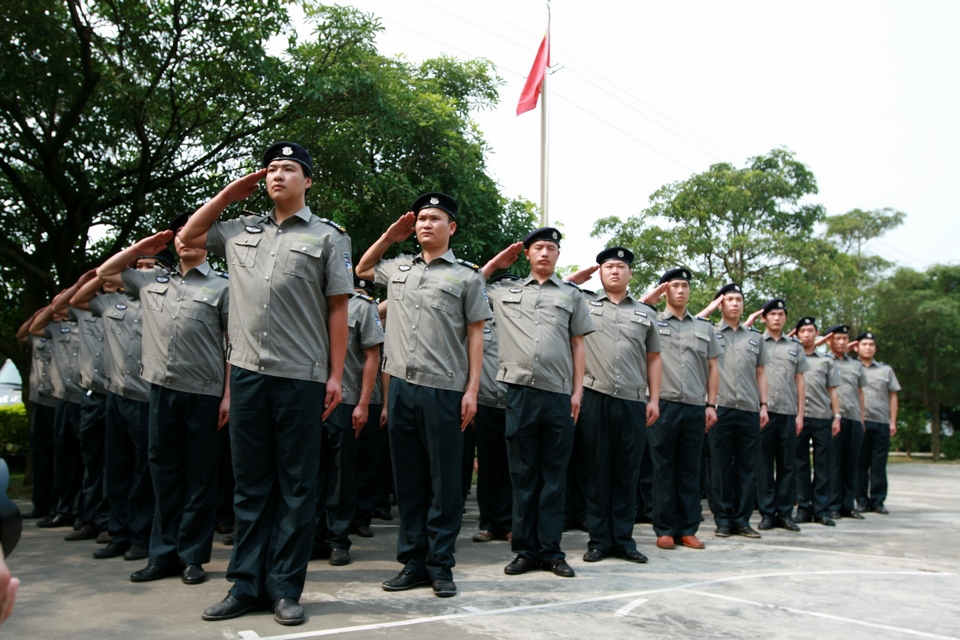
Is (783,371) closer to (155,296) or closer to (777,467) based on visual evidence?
Result: (777,467)

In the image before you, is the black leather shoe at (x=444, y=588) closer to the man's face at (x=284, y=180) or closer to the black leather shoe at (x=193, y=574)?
the black leather shoe at (x=193, y=574)

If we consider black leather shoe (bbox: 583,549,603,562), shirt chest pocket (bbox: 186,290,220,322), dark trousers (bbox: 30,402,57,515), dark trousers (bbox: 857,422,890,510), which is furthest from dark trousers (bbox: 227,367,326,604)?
dark trousers (bbox: 857,422,890,510)

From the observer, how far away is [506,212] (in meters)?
13.0

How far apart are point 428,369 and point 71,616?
2.30m

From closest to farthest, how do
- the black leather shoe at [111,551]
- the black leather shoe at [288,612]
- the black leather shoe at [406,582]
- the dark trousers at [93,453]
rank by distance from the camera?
the black leather shoe at [288,612] → the black leather shoe at [406,582] → the black leather shoe at [111,551] → the dark trousers at [93,453]

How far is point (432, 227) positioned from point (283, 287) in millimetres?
1226

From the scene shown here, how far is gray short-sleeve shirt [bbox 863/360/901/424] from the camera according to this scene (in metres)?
11.8

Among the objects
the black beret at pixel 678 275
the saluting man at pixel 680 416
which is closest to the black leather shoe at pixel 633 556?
the saluting man at pixel 680 416

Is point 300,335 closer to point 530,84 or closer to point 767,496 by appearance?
point 767,496

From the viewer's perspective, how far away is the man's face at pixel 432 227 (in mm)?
5289

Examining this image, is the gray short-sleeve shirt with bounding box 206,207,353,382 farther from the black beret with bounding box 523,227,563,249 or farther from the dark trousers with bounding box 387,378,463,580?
the black beret with bounding box 523,227,563,249

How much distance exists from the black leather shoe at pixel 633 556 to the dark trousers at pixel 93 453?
416cm

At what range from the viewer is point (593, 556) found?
6.18 metres

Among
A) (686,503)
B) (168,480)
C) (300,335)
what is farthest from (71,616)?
(686,503)
